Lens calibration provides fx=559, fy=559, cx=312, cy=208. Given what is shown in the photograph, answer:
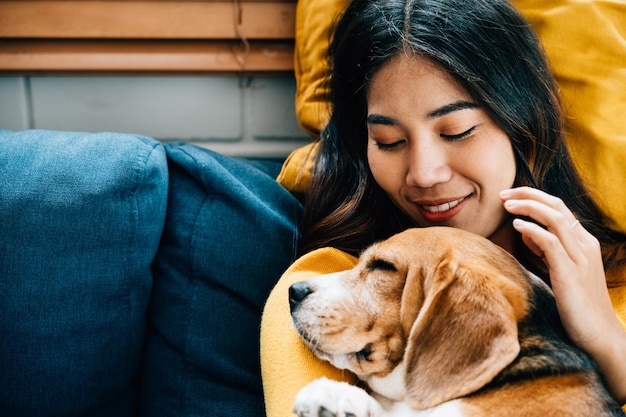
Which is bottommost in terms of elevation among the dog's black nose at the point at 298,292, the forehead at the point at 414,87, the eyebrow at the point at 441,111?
the dog's black nose at the point at 298,292

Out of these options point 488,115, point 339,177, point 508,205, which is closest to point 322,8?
point 339,177

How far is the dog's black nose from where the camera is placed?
1083 millimetres

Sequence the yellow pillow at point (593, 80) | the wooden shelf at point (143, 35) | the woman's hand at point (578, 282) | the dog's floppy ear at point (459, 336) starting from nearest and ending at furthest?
the dog's floppy ear at point (459, 336) < the woman's hand at point (578, 282) < the yellow pillow at point (593, 80) < the wooden shelf at point (143, 35)

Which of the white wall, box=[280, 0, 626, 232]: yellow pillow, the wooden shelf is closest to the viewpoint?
box=[280, 0, 626, 232]: yellow pillow

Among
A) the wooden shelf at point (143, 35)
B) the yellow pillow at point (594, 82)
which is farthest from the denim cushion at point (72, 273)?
the yellow pillow at point (594, 82)

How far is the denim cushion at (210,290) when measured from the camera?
1285 mm

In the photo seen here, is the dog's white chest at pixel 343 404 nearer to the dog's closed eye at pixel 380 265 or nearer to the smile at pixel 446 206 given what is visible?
the dog's closed eye at pixel 380 265

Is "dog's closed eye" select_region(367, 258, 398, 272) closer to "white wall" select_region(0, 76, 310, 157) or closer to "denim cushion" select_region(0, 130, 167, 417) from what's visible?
"denim cushion" select_region(0, 130, 167, 417)

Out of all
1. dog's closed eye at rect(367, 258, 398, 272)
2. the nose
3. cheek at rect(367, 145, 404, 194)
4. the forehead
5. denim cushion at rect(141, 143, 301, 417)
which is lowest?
denim cushion at rect(141, 143, 301, 417)

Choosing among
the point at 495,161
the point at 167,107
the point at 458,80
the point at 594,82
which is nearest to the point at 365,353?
the point at 495,161

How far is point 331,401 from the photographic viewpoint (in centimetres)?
93

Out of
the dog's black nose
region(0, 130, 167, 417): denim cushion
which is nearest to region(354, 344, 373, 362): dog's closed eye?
the dog's black nose

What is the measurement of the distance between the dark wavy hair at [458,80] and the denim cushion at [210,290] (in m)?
0.15

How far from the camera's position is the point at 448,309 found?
0.94 metres
